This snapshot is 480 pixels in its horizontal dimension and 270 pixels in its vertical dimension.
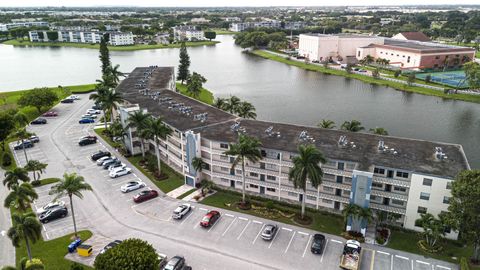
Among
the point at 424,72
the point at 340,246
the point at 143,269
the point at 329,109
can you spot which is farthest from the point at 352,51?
the point at 143,269

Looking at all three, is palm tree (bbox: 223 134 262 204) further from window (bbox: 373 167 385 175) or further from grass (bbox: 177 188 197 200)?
window (bbox: 373 167 385 175)

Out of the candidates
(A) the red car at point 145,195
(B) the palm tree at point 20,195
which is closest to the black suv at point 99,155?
(A) the red car at point 145,195

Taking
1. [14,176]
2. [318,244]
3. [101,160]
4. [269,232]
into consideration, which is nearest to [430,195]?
[318,244]

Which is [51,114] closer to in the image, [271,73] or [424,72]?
[271,73]

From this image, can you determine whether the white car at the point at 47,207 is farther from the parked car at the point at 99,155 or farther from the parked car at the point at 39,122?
the parked car at the point at 39,122

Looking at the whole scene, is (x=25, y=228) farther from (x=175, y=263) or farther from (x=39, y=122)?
(x=39, y=122)
